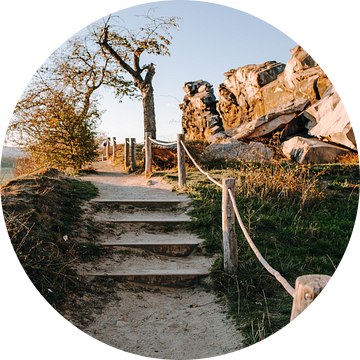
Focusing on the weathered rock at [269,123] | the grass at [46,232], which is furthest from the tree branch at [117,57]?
the grass at [46,232]

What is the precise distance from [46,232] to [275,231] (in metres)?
4.01

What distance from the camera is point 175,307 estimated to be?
3766 millimetres

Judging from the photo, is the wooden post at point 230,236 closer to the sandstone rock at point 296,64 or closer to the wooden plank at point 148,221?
the wooden plank at point 148,221

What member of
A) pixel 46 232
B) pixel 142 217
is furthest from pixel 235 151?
pixel 46 232

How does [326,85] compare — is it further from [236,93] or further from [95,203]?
[95,203]

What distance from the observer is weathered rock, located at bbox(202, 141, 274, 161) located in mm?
10078

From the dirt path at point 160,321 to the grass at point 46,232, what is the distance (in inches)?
12.9

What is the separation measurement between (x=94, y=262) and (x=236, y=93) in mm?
20506

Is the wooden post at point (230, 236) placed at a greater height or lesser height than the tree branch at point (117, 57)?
lesser

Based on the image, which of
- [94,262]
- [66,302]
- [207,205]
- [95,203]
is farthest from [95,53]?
[66,302]

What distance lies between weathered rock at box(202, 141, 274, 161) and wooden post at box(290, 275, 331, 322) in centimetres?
Result: 835

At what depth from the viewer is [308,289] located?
5.61ft

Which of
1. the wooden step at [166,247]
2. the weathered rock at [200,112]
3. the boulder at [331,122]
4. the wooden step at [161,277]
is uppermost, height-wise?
the weathered rock at [200,112]

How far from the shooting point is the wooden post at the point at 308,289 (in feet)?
5.53
